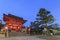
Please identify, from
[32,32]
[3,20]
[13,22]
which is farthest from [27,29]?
[3,20]

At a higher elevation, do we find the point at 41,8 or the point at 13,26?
the point at 41,8

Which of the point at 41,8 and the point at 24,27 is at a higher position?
the point at 41,8

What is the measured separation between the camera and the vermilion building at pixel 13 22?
31.3 m

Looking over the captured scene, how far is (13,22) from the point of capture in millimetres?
32125

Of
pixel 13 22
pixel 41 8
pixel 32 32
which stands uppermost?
pixel 41 8

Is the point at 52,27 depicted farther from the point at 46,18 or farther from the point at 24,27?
the point at 24,27

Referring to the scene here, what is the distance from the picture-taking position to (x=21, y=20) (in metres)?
32.8

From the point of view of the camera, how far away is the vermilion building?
1232 inches

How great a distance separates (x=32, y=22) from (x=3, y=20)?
247 inches

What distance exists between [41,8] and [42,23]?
3211 millimetres

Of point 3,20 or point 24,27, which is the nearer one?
point 3,20

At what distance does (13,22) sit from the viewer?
105 ft

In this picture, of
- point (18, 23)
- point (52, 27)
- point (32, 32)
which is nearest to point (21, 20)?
point (18, 23)

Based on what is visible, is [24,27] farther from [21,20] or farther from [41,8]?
[41,8]
